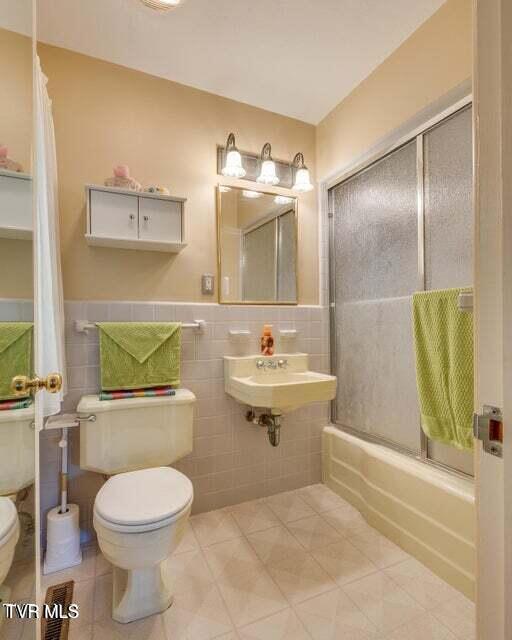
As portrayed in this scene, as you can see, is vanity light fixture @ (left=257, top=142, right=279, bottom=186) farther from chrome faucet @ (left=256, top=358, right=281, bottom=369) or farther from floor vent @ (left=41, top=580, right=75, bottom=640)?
floor vent @ (left=41, top=580, right=75, bottom=640)

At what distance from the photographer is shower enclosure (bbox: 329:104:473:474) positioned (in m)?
1.52

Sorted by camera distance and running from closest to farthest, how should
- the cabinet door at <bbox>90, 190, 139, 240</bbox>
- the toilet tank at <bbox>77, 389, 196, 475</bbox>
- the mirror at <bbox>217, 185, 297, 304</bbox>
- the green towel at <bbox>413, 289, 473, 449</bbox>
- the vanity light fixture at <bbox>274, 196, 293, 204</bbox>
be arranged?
the green towel at <bbox>413, 289, 473, 449</bbox>
the toilet tank at <bbox>77, 389, 196, 475</bbox>
the cabinet door at <bbox>90, 190, 139, 240</bbox>
the mirror at <bbox>217, 185, 297, 304</bbox>
the vanity light fixture at <bbox>274, 196, 293, 204</bbox>

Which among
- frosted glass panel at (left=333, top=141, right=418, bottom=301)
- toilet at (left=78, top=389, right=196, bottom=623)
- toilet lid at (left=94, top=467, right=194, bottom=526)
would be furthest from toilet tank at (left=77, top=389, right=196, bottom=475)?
frosted glass panel at (left=333, top=141, right=418, bottom=301)

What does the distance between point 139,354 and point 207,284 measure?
1.88ft

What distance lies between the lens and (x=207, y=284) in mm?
2029

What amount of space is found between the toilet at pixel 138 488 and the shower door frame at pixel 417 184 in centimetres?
107

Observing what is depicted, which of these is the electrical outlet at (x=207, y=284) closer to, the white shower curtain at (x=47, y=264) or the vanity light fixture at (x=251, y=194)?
the vanity light fixture at (x=251, y=194)

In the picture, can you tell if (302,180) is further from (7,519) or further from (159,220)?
(7,519)

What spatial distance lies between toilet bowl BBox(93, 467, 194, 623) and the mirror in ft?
3.52

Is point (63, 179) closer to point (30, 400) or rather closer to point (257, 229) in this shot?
point (257, 229)

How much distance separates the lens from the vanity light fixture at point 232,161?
6.55ft

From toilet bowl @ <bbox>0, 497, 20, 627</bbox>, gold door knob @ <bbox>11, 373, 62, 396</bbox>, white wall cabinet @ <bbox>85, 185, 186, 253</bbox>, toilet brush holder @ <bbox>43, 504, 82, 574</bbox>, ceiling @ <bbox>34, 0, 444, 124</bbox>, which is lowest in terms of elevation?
toilet brush holder @ <bbox>43, 504, 82, 574</bbox>

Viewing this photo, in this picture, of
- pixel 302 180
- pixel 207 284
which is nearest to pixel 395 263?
pixel 302 180

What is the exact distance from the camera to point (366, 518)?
190 cm
